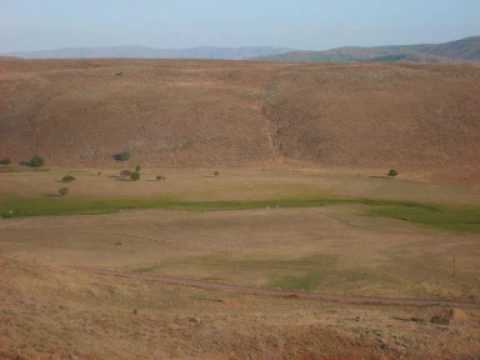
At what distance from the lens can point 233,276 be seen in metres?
24.9

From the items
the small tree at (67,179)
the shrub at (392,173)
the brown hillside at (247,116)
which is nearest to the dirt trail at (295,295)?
the small tree at (67,179)

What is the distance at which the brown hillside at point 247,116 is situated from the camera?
67.8m

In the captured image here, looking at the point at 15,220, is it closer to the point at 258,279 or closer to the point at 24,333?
the point at 258,279

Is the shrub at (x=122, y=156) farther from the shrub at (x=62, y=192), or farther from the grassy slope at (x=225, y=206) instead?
the grassy slope at (x=225, y=206)

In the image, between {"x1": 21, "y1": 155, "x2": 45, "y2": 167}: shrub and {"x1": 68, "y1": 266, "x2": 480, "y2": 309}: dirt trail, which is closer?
{"x1": 68, "y1": 266, "x2": 480, "y2": 309}: dirt trail

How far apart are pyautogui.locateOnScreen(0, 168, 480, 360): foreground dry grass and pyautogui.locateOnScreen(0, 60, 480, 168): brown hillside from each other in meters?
15.6

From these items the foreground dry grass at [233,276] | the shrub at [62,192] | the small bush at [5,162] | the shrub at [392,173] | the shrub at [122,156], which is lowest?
the small bush at [5,162]

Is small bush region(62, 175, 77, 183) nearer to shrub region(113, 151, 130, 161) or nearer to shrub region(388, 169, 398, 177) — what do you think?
shrub region(113, 151, 130, 161)

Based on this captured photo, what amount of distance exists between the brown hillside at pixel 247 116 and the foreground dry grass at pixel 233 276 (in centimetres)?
1557

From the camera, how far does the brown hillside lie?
67750mm

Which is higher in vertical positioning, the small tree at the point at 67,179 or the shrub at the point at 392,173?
the small tree at the point at 67,179

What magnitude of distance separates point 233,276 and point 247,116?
5471 cm

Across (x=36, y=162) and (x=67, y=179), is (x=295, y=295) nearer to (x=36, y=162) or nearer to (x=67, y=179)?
(x=67, y=179)

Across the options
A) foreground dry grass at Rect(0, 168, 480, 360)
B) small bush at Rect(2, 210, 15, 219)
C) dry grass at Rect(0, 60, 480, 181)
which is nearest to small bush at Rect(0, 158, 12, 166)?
dry grass at Rect(0, 60, 480, 181)
